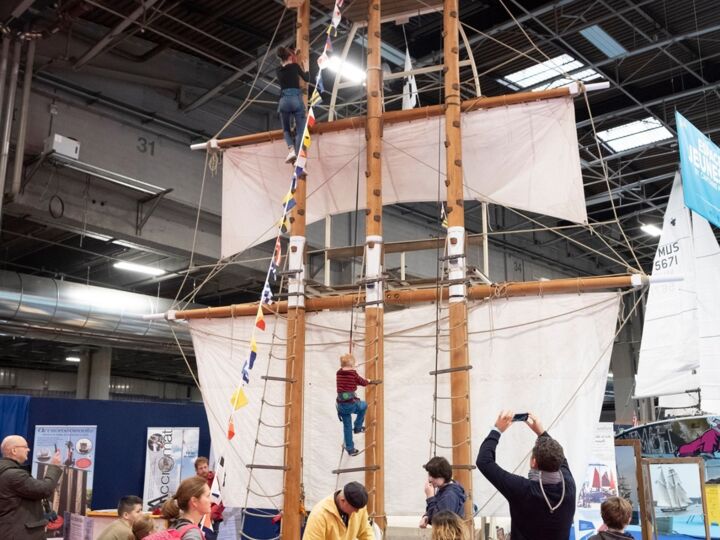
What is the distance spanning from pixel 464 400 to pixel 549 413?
38.5 inches

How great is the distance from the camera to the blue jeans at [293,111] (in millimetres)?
7434

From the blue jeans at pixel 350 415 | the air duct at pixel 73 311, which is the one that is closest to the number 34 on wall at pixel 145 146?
the air duct at pixel 73 311

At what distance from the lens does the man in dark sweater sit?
3621 millimetres

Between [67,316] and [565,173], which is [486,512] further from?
[67,316]

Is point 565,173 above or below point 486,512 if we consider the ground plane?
above

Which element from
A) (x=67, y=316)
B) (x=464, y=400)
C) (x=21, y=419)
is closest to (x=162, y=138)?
(x=67, y=316)

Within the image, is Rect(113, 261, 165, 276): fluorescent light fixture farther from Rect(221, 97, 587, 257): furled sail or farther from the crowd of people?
the crowd of people

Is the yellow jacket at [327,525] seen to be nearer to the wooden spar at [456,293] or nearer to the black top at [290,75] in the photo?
the wooden spar at [456,293]

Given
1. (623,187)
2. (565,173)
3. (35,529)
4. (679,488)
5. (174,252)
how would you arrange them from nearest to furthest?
(35,529) < (565,173) < (679,488) < (174,252) < (623,187)

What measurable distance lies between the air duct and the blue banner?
7947mm

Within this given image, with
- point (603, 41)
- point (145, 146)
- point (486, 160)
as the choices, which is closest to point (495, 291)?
point (486, 160)

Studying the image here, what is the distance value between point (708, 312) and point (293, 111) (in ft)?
27.1

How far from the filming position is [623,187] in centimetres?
1711

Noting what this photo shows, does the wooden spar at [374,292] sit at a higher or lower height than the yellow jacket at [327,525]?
higher
